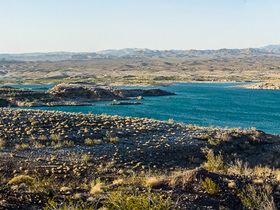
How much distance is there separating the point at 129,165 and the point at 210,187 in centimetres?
832

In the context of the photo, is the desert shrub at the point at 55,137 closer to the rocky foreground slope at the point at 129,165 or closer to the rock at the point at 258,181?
the rocky foreground slope at the point at 129,165

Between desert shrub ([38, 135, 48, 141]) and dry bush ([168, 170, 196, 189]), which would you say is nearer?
dry bush ([168, 170, 196, 189])

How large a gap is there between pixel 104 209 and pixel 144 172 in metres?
8.73

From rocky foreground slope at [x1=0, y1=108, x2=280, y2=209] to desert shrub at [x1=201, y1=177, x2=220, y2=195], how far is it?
4 centimetres

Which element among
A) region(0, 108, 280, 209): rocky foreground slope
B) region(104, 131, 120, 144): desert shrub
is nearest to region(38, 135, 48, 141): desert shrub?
region(0, 108, 280, 209): rocky foreground slope

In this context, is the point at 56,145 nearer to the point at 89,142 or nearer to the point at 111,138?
the point at 89,142

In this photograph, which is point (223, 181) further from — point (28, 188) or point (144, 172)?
point (28, 188)

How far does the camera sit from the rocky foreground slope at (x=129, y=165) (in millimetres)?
9977

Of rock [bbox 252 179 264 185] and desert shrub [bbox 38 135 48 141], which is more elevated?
rock [bbox 252 179 264 185]

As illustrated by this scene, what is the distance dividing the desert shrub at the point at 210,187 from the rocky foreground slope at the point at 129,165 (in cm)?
4

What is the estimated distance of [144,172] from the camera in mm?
17125

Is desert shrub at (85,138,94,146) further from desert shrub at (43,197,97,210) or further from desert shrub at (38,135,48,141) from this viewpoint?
desert shrub at (43,197,97,210)

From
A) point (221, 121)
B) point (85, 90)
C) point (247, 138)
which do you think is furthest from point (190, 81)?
point (247, 138)

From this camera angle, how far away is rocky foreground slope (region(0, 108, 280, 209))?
998 centimetres
